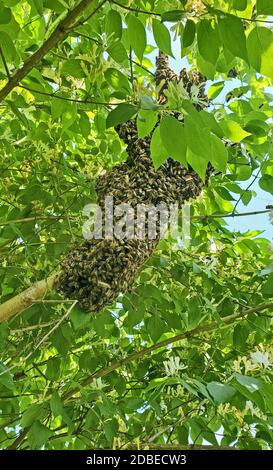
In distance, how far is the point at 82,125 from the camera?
6.31 ft

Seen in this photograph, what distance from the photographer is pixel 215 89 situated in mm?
2121

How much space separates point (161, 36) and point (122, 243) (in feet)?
1.55

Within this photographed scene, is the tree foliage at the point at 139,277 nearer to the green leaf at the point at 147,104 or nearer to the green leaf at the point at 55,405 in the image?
the green leaf at the point at 55,405

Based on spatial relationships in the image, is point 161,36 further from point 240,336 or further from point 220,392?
point 240,336

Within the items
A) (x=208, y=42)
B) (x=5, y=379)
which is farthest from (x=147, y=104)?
(x=5, y=379)

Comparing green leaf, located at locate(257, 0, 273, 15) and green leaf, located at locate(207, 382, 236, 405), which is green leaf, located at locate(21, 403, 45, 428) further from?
green leaf, located at locate(257, 0, 273, 15)

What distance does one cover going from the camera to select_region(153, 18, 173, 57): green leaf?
1351mm

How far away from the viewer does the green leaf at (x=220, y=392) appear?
121 centimetres

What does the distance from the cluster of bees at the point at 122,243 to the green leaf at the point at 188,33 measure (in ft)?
1.38

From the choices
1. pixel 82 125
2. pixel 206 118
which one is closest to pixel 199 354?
pixel 82 125

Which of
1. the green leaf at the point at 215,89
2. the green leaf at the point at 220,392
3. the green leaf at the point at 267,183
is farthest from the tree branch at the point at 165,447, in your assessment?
the green leaf at the point at 215,89

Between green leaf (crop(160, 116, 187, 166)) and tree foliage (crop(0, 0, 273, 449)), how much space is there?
0.85 ft

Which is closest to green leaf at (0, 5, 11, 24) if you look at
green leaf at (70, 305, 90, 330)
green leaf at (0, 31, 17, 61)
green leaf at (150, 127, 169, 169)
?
green leaf at (0, 31, 17, 61)

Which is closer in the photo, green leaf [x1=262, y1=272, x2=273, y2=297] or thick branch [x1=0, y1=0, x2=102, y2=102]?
thick branch [x1=0, y1=0, x2=102, y2=102]
